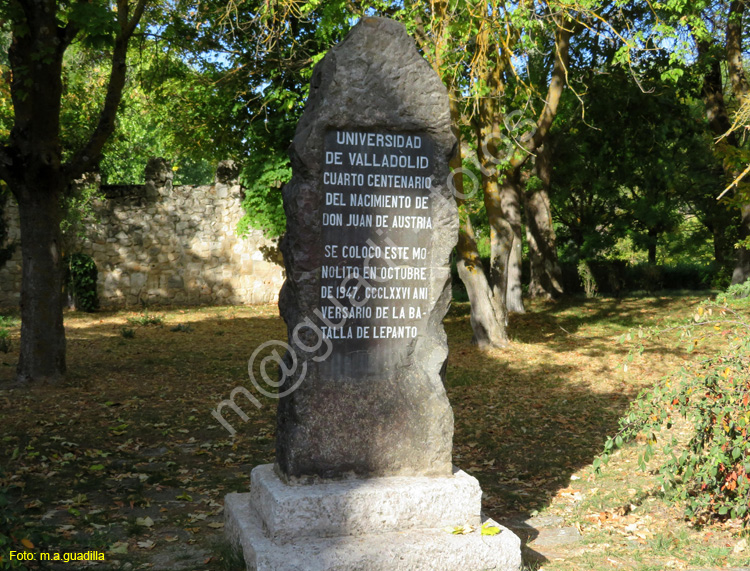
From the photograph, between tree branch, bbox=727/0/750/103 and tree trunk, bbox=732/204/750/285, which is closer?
tree branch, bbox=727/0/750/103

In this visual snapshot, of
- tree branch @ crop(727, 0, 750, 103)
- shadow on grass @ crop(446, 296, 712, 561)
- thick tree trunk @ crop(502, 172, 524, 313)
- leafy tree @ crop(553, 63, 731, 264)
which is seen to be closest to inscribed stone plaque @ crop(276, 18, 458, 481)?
shadow on grass @ crop(446, 296, 712, 561)

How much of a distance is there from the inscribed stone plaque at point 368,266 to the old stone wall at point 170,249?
46.5 ft

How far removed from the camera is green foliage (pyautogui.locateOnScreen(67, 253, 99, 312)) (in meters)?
16.4

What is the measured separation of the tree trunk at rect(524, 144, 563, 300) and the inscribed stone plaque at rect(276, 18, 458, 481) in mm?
14102

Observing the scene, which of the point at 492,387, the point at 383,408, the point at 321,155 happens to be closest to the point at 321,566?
the point at 383,408

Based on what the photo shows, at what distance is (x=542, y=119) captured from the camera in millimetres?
11781

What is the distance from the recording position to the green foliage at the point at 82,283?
53.9ft

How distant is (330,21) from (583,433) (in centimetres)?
734

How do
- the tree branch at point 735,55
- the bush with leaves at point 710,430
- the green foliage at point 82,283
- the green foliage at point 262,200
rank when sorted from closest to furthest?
the bush with leaves at point 710,430
the tree branch at point 735,55
the green foliage at point 82,283
the green foliage at point 262,200

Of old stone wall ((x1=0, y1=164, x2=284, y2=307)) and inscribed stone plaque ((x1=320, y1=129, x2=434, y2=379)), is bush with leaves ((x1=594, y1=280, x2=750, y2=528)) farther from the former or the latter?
old stone wall ((x1=0, y1=164, x2=284, y2=307))

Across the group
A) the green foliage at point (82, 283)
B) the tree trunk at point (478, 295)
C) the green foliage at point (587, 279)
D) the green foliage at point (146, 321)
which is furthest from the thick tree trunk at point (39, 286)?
the green foliage at point (587, 279)

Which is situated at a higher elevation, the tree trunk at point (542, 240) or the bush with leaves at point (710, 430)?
the tree trunk at point (542, 240)

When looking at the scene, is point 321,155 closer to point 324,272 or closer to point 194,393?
point 324,272

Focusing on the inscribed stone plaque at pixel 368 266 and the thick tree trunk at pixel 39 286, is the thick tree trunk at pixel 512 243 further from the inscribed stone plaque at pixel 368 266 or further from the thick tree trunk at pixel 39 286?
the inscribed stone plaque at pixel 368 266
